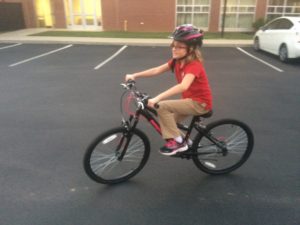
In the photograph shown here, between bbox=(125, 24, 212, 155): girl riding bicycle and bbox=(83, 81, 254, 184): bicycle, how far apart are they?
0.14m

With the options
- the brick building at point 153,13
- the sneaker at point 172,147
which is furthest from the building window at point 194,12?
A: the sneaker at point 172,147

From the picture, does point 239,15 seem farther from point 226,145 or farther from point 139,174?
point 139,174

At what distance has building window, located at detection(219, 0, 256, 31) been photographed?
20.0 metres

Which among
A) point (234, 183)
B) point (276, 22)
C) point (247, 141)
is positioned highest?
point (276, 22)

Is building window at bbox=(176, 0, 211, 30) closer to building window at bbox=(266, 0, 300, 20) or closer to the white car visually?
building window at bbox=(266, 0, 300, 20)

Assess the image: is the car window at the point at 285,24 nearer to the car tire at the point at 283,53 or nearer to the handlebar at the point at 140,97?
the car tire at the point at 283,53

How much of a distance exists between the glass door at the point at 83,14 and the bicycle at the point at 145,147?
19327mm

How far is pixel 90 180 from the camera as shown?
12.0 ft

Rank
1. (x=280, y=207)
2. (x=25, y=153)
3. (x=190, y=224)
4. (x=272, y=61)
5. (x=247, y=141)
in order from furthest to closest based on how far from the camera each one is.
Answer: (x=272, y=61), (x=25, y=153), (x=247, y=141), (x=280, y=207), (x=190, y=224)

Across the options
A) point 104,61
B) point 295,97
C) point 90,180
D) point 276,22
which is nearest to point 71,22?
point 104,61

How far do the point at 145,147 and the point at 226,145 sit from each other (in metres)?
1.03

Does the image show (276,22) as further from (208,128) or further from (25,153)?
(25,153)

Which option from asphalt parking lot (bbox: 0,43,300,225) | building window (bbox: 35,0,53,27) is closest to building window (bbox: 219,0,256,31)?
asphalt parking lot (bbox: 0,43,300,225)

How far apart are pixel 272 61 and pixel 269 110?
560cm
